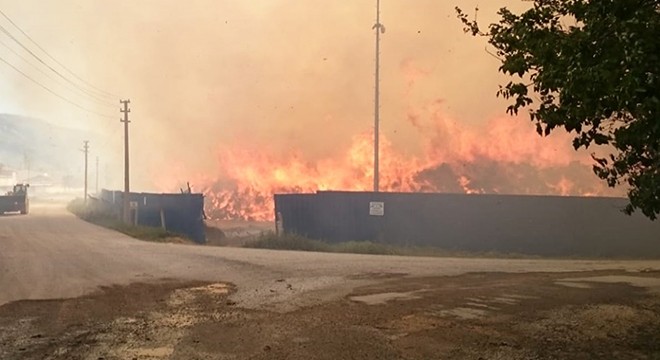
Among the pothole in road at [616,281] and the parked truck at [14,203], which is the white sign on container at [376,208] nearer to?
the pothole in road at [616,281]

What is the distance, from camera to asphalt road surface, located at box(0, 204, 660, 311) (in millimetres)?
10875

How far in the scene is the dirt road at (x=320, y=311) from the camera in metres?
6.82

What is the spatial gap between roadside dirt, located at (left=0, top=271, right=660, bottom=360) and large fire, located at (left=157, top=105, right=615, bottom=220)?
97.8ft

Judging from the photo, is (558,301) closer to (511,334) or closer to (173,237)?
(511,334)

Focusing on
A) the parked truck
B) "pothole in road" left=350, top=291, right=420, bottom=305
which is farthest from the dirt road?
the parked truck

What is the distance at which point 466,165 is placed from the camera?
41.3 m

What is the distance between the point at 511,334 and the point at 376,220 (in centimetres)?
1994

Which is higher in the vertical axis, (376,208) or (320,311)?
(376,208)

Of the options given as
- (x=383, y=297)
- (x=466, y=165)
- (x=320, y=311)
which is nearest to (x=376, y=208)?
(x=466, y=165)

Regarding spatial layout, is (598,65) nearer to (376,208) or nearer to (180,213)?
(376,208)

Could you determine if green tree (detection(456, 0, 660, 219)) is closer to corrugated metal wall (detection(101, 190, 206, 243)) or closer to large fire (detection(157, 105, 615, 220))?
corrugated metal wall (detection(101, 190, 206, 243))

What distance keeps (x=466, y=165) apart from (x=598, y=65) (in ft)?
120

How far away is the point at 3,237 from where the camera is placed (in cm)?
2380

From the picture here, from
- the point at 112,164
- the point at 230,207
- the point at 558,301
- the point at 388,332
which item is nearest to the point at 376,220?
the point at 558,301
